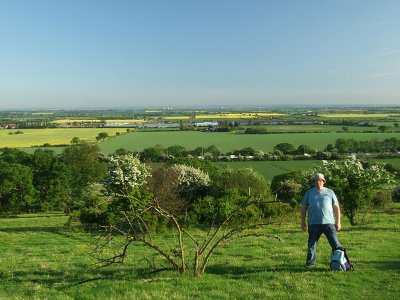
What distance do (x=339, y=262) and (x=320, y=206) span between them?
4.42 feet

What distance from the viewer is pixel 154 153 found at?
82.3m

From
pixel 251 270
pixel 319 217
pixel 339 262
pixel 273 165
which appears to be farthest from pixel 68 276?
pixel 273 165

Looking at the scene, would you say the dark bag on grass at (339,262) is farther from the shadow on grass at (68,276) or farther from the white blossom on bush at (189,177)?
the white blossom on bush at (189,177)

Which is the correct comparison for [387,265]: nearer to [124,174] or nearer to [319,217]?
[319,217]

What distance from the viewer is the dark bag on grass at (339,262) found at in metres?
9.54

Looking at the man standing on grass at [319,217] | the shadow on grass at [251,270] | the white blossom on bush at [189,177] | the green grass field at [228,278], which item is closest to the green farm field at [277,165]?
the white blossom on bush at [189,177]

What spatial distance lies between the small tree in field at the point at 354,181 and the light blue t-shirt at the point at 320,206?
1245 cm

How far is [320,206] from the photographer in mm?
10086

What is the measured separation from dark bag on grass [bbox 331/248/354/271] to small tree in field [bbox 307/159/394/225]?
42.2 ft

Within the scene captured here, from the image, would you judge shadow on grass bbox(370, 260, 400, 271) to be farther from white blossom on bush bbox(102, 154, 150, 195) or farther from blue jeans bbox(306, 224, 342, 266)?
white blossom on bush bbox(102, 154, 150, 195)

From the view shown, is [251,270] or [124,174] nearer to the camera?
[251,270]

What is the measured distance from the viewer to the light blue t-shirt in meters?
10.0

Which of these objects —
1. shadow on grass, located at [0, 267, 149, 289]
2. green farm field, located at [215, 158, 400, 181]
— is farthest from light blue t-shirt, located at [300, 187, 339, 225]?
green farm field, located at [215, 158, 400, 181]

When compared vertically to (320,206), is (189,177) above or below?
below
